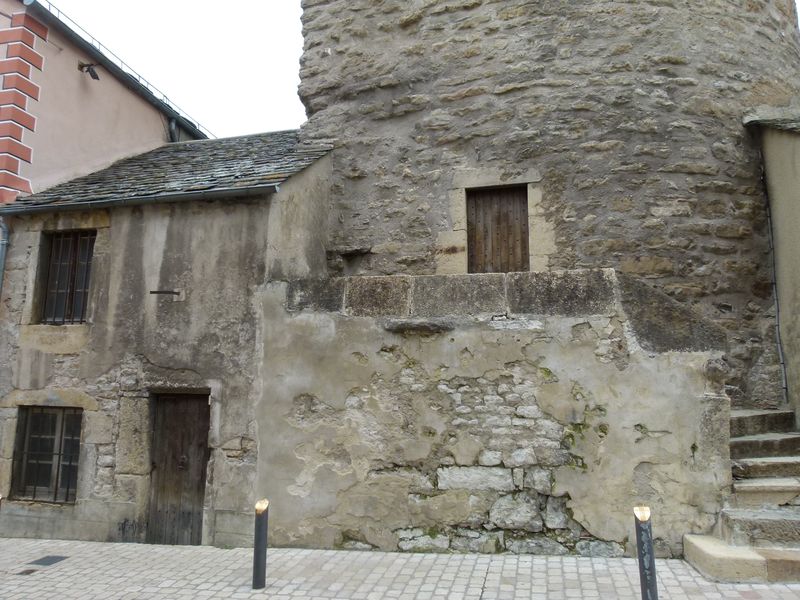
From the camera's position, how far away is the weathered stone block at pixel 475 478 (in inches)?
194

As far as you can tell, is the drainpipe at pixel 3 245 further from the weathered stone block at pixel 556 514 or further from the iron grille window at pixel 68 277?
the weathered stone block at pixel 556 514

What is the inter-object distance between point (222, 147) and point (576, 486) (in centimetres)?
666

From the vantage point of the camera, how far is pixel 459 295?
5219mm

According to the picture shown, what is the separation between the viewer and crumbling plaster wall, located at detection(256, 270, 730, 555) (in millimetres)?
4668

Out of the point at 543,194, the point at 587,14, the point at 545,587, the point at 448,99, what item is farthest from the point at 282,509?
the point at 587,14

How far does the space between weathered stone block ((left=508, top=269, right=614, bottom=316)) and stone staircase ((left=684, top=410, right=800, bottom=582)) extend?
1.60 meters

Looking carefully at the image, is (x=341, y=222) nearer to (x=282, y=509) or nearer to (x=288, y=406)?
(x=288, y=406)

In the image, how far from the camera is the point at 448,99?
6938 millimetres

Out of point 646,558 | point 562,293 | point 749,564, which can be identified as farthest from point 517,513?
point 562,293

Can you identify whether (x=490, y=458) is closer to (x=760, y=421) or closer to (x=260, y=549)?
(x=260, y=549)

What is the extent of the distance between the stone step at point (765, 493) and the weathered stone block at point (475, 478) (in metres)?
1.66

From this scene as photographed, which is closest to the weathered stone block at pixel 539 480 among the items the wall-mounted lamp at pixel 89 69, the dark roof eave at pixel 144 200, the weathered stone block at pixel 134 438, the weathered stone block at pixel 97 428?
the dark roof eave at pixel 144 200

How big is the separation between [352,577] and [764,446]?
3.50 m

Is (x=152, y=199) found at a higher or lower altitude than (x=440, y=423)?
higher
